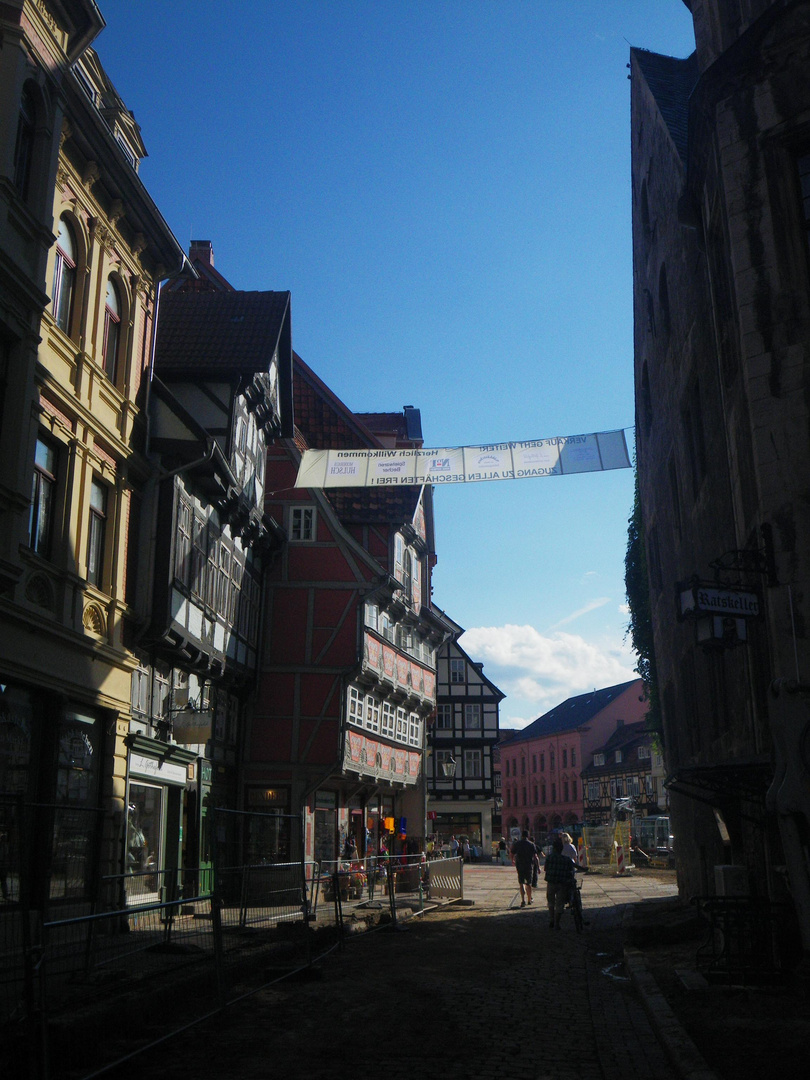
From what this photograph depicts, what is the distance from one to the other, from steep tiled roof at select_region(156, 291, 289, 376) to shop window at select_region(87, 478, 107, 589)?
5860mm

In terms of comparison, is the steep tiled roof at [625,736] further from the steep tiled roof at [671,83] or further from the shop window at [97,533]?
the shop window at [97,533]

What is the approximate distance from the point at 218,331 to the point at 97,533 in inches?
331

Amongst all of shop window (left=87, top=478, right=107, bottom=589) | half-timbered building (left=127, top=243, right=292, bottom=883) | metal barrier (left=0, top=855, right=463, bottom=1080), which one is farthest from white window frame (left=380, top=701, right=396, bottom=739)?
shop window (left=87, top=478, right=107, bottom=589)

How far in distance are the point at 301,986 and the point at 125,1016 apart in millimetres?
3252

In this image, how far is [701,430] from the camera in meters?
15.1

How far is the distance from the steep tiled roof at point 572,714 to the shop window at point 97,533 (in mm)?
87269

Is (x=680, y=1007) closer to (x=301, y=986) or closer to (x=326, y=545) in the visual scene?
(x=301, y=986)

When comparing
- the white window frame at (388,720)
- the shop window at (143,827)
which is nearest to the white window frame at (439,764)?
the white window frame at (388,720)

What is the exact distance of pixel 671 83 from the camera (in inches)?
744

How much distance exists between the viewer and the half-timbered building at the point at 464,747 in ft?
218

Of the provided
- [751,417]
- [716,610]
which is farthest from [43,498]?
[751,417]

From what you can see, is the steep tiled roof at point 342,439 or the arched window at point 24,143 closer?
the arched window at point 24,143

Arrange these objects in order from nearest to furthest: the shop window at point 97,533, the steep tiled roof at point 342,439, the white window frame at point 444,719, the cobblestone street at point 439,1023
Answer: the cobblestone street at point 439,1023
the shop window at point 97,533
the steep tiled roof at point 342,439
the white window frame at point 444,719

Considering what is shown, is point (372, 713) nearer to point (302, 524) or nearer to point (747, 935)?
point (302, 524)
